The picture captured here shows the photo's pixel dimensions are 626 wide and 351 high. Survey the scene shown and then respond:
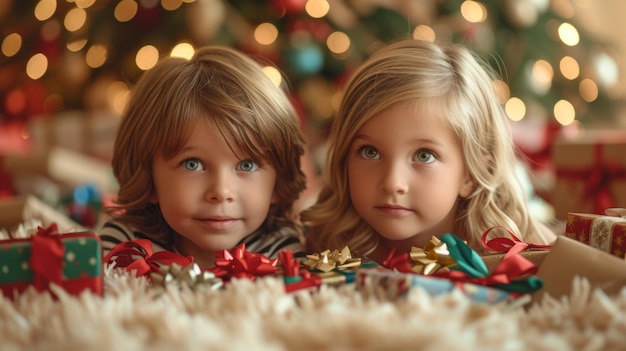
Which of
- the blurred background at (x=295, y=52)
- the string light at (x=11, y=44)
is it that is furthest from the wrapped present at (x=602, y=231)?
the string light at (x=11, y=44)

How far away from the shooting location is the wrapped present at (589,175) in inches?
54.4

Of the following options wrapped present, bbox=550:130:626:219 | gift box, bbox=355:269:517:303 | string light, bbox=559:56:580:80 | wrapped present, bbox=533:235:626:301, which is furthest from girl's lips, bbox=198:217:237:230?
string light, bbox=559:56:580:80

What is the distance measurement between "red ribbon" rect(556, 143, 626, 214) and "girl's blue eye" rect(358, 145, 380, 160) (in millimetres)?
661

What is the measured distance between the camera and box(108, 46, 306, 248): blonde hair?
38.2 inches

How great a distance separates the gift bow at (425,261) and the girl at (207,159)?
0.29m

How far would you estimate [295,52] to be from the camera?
7.16ft

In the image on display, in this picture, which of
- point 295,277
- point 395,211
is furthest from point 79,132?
point 295,277

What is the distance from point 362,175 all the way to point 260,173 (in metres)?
0.16

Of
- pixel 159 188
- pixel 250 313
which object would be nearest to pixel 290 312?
pixel 250 313

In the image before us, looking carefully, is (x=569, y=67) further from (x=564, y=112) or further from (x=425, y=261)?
(x=425, y=261)

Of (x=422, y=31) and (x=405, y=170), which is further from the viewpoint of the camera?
(x=422, y=31)

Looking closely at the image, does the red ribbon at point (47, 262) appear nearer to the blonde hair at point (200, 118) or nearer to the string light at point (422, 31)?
the blonde hair at point (200, 118)

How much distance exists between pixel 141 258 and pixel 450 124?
0.50 m

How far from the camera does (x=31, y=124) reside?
8.23 feet
